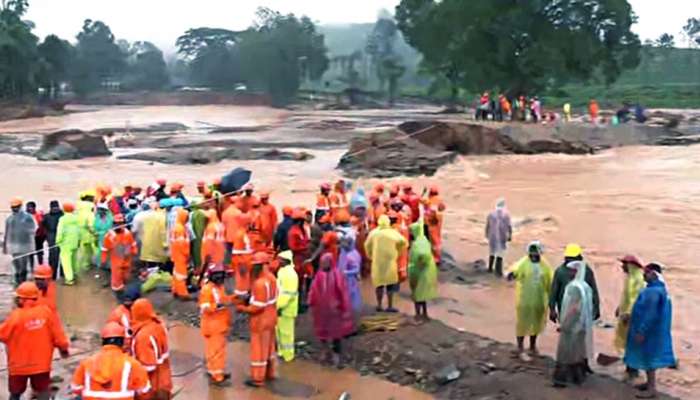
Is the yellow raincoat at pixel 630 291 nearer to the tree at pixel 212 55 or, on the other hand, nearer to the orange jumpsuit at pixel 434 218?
the orange jumpsuit at pixel 434 218

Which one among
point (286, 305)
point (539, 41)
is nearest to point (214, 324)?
point (286, 305)

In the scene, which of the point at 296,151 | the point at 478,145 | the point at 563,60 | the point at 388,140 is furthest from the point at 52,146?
the point at 563,60

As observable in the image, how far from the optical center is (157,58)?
341ft

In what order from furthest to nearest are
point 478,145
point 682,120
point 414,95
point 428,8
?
point 414,95
point 428,8
point 682,120
point 478,145

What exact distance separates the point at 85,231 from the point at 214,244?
2638 mm

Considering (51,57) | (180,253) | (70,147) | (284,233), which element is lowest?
(70,147)

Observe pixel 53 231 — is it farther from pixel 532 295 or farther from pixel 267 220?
pixel 532 295

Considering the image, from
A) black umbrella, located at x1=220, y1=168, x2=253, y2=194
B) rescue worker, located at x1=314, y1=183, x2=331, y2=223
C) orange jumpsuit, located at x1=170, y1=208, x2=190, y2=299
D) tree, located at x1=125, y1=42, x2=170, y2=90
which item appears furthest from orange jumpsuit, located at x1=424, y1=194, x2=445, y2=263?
tree, located at x1=125, y1=42, x2=170, y2=90

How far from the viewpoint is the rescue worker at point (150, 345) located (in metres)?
6.80

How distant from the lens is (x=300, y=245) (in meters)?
10.8

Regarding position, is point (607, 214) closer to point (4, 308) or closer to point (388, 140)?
point (388, 140)

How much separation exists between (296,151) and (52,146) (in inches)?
355

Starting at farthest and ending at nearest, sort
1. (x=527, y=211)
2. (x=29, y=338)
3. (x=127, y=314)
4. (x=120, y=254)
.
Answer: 1. (x=527, y=211)
2. (x=120, y=254)
3. (x=29, y=338)
4. (x=127, y=314)

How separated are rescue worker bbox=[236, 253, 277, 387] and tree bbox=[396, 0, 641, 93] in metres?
32.7
